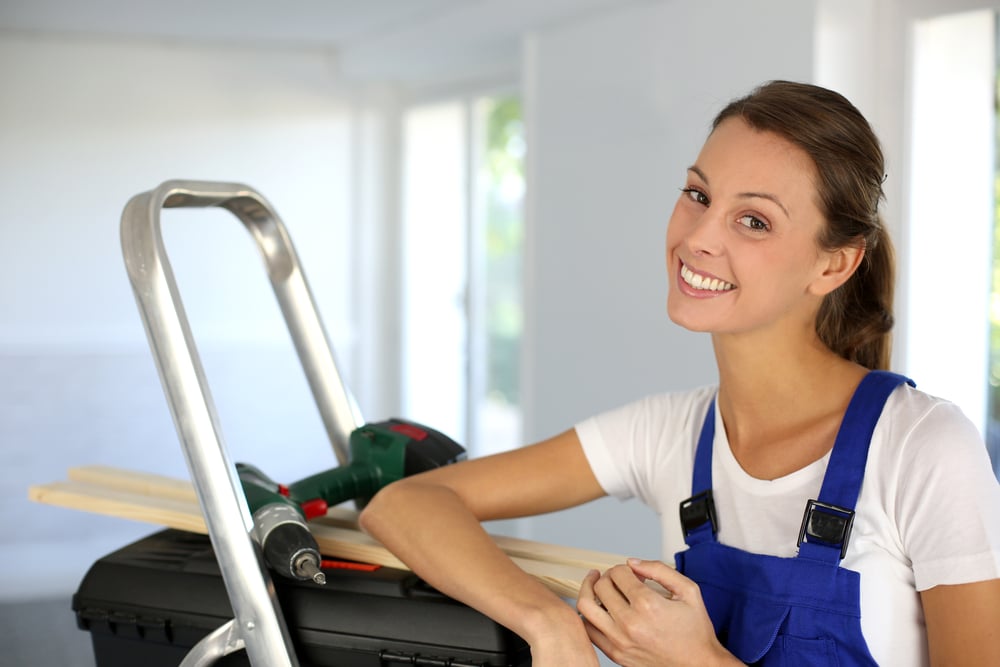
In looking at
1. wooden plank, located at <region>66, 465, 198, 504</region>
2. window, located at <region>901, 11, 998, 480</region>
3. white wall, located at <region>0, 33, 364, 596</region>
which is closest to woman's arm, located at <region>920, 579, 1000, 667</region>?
wooden plank, located at <region>66, 465, 198, 504</region>

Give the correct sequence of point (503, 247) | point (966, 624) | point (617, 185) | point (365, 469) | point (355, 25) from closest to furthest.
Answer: point (966, 624) < point (365, 469) < point (617, 185) < point (355, 25) < point (503, 247)

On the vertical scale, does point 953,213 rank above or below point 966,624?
above

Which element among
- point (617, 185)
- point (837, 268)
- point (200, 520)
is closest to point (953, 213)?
point (617, 185)

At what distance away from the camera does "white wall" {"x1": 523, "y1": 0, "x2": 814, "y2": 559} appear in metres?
3.11

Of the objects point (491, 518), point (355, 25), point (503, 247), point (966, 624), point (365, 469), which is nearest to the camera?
point (966, 624)

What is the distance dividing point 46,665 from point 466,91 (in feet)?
10.4

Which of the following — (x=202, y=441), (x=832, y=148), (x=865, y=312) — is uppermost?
(x=832, y=148)

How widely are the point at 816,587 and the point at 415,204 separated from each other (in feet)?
15.3

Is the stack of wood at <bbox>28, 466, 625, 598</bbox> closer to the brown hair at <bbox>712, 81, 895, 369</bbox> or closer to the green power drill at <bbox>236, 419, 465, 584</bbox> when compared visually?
the green power drill at <bbox>236, 419, 465, 584</bbox>

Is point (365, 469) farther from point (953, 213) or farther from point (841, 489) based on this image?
point (953, 213)

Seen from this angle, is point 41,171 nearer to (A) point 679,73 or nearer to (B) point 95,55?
(B) point 95,55

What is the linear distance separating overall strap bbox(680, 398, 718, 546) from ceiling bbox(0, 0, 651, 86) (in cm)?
243

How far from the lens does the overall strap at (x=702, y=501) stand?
1413 mm

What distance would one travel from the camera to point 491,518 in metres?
1.60
